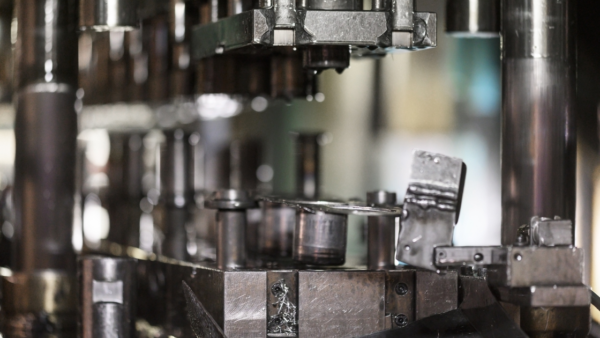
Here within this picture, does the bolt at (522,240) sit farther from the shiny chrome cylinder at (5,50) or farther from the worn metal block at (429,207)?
the shiny chrome cylinder at (5,50)

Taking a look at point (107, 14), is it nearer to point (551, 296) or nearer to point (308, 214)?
point (308, 214)

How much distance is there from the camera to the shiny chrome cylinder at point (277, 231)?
2.28m

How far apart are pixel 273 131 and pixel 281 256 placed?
2.38 metres

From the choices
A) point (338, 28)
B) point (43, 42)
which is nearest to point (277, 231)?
point (338, 28)

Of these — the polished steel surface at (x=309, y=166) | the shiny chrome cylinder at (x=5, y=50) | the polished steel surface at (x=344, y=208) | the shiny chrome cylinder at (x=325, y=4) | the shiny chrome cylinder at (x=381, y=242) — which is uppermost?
the shiny chrome cylinder at (x=5, y=50)

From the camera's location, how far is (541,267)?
1.50m

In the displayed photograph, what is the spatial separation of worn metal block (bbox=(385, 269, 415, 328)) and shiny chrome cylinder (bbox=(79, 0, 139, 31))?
3.25 ft

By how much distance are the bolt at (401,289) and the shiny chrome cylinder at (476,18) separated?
82 centimetres

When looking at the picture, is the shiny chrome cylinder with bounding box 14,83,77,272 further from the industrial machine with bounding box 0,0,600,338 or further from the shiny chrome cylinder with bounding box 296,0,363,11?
the shiny chrome cylinder with bounding box 296,0,363,11

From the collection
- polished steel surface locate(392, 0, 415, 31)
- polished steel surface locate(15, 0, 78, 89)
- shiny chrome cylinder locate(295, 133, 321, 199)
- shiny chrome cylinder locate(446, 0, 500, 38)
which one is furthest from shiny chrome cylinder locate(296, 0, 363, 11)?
shiny chrome cylinder locate(295, 133, 321, 199)

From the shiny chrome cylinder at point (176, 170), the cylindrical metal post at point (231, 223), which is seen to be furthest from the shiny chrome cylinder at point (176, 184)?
the cylindrical metal post at point (231, 223)

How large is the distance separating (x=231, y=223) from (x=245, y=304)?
9.1 inches

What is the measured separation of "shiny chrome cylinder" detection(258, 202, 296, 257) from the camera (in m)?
2.28

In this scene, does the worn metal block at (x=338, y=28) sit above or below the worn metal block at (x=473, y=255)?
above
